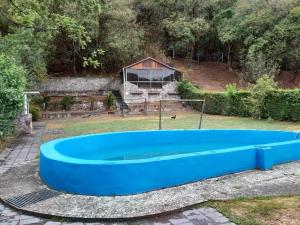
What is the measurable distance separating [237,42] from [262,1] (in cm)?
591

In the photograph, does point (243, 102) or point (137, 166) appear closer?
point (137, 166)

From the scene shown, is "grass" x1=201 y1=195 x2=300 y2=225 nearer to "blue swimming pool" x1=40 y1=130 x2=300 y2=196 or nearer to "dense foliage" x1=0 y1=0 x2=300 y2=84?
"blue swimming pool" x1=40 y1=130 x2=300 y2=196

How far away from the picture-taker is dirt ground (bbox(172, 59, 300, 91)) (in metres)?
34.1

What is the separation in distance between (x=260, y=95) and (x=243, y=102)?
230 centimetres

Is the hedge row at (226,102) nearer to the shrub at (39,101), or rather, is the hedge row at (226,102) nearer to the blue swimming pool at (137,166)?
the shrub at (39,101)

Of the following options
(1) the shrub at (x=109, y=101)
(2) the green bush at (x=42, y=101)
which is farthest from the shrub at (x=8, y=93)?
(1) the shrub at (x=109, y=101)

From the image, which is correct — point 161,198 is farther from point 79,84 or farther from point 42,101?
point 79,84

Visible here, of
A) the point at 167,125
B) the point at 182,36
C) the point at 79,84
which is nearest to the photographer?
the point at 167,125

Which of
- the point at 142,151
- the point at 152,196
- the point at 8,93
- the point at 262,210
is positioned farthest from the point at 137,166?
the point at 8,93

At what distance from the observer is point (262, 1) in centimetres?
3158

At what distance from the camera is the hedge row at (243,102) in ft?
59.1

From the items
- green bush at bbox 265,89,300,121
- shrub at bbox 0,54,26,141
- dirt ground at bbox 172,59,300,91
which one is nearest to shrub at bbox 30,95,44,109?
dirt ground at bbox 172,59,300,91

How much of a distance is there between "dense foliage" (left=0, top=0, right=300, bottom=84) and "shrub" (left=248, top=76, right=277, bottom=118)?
9.24 metres

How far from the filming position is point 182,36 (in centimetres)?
3766
